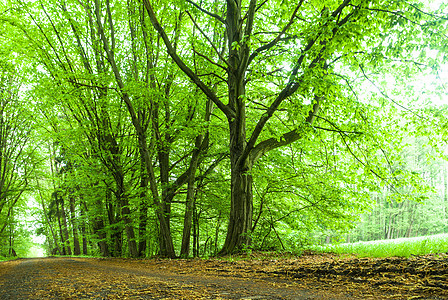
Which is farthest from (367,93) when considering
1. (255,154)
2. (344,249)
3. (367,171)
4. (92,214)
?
(92,214)

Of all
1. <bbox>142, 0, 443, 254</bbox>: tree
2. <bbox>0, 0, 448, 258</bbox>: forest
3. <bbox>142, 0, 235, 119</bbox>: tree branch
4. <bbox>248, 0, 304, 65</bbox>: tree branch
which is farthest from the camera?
<bbox>142, 0, 235, 119</bbox>: tree branch

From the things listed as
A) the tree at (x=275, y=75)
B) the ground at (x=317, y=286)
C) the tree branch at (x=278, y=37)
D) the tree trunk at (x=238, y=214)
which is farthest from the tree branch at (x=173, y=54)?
the ground at (x=317, y=286)

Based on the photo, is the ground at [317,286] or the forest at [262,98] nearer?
the ground at [317,286]

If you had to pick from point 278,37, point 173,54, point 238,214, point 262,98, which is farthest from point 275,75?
point 238,214

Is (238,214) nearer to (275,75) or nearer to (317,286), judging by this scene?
(275,75)

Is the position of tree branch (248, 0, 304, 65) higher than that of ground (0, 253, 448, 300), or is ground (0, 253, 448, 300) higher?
tree branch (248, 0, 304, 65)

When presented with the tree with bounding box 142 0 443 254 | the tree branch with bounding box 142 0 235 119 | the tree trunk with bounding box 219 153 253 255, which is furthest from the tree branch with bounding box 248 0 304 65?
the tree trunk with bounding box 219 153 253 255

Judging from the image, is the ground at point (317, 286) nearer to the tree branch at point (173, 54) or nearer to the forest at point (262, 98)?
the forest at point (262, 98)

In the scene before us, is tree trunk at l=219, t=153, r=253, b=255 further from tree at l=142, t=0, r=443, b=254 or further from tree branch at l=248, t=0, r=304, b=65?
tree branch at l=248, t=0, r=304, b=65

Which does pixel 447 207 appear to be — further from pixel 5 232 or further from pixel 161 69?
pixel 5 232

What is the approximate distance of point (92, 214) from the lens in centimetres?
1441

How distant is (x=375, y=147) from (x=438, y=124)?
1.37 metres

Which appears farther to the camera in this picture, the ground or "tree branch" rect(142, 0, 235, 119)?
"tree branch" rect(142, 0, 235, 119)

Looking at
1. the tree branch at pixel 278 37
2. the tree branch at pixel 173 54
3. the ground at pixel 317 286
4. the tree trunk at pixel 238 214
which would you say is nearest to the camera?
the ground at pixel 317 286
